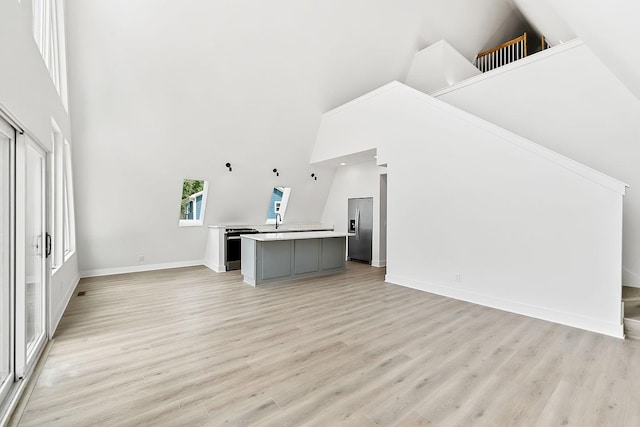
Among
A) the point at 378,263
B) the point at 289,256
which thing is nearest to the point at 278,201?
the point at 289,256

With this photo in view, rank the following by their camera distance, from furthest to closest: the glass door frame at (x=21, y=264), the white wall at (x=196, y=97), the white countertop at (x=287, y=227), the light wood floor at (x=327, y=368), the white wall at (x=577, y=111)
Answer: the white countertop at (x=287, y=227)
the white wall at (x=196, y=97)
the white wall at (x=577, y=111)
the glass door frame at (x=21, y=264)
the light wood floor at (x=327, y=368)

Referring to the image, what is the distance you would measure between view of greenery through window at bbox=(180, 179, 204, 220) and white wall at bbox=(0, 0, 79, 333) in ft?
12.1

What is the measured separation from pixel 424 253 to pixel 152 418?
4219 millimetres

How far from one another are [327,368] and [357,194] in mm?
5748

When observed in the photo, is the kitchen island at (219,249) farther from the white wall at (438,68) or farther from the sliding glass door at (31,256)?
the white wall at (438,68)

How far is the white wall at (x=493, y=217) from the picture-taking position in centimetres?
331

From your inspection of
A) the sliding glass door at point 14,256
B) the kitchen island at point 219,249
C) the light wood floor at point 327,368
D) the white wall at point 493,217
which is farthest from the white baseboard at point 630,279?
the sliding glass door at point 14,256

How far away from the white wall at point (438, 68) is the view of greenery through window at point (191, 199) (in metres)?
5.90

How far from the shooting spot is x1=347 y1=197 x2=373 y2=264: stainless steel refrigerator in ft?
24.3

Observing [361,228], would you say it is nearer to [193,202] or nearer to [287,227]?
[287,227]

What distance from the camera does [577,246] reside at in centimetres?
343

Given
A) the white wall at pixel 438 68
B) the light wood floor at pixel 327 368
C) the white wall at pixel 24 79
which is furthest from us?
the white wall at pixel 438 68

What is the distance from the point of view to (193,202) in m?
7.02

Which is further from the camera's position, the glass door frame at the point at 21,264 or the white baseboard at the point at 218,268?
the white baseboard at the point at 218,268
